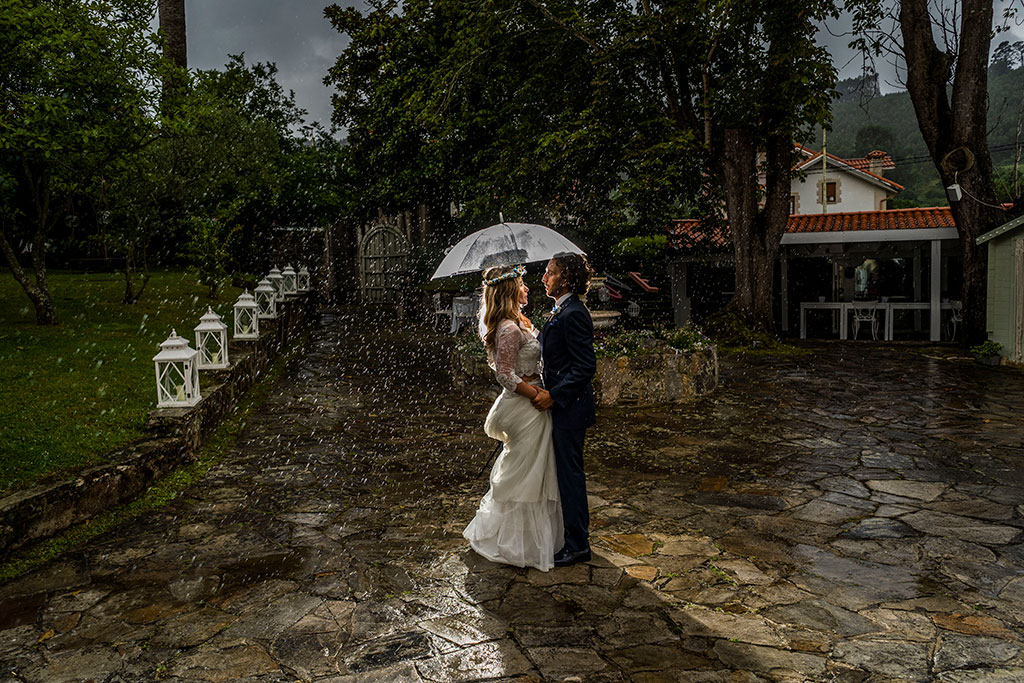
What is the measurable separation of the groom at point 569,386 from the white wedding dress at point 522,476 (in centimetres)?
7

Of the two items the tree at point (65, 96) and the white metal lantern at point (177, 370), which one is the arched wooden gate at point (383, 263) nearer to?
the tree at point (65, 96)

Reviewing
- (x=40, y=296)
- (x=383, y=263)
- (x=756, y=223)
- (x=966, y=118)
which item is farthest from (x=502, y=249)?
(x=383, y=263)

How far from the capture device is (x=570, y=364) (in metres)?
4.50

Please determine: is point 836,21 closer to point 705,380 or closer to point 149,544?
point 705,380

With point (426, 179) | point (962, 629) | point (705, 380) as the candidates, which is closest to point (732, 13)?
point (705, 380)

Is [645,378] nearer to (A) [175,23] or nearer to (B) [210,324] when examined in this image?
(B) [210,324]

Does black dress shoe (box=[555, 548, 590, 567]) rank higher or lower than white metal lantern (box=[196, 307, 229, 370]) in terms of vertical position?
lower

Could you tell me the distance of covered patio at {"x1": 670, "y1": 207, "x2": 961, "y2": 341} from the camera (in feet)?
57.7

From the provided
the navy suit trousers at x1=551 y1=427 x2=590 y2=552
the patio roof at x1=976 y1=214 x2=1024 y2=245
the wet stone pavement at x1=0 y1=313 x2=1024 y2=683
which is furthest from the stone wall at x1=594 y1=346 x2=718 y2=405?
the patio roof at x1=976 y1=214 x2=1024 y2=245

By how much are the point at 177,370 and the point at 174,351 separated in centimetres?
21

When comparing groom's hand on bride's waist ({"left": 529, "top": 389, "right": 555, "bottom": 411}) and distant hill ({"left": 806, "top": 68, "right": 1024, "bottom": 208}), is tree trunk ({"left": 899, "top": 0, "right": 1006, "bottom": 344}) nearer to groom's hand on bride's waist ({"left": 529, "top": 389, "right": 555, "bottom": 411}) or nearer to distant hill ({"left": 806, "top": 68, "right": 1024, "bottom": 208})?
groom's hand on bride's waist ({"left": 529, "top": 389, "right": 555, "bottom": 411})

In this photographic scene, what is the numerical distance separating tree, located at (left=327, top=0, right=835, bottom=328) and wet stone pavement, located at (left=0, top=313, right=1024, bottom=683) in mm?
8780

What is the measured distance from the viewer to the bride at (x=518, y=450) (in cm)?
455

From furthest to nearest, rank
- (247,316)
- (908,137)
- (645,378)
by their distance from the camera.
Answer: (908,137)
(247,316)
(645,378)
